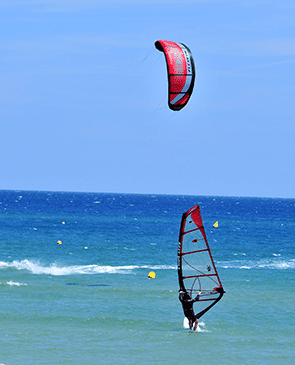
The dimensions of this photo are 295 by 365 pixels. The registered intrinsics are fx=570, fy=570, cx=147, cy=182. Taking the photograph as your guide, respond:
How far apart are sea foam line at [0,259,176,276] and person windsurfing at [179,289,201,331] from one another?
713 inches

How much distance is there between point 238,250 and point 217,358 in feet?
134

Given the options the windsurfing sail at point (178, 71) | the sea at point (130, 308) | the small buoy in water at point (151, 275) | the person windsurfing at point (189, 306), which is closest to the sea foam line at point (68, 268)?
the sea at point (130, 308)

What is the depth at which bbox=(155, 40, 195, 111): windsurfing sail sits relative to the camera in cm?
2222

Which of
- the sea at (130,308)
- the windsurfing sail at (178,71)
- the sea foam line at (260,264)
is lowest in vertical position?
the sea at (130,308)

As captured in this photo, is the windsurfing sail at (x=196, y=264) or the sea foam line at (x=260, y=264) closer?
the windsurfing sail at (x=196, y=264)

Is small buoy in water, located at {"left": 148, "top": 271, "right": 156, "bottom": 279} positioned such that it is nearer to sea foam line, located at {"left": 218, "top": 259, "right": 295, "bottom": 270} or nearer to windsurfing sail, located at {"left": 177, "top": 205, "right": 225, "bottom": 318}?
sea foam line, located at {"left": 218, "top": 259, "right": 295, "bottom": 270}

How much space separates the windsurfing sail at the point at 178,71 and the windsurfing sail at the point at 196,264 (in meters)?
5.13

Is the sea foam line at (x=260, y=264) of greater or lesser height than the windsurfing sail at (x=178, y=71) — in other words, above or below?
below

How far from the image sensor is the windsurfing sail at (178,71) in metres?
22.2

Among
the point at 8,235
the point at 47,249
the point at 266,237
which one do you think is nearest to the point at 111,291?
the point at 47,249

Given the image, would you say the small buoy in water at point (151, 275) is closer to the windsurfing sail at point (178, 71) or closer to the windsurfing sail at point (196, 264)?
the windsurfing sail at point (196, 264)

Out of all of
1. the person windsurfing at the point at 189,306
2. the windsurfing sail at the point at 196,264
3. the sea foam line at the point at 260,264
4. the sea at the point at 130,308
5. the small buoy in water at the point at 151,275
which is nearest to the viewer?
the sea at the point at 130,308

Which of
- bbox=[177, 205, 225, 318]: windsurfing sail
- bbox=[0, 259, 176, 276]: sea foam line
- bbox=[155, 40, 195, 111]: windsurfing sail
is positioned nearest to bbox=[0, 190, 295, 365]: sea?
bbox=[0, 259, 176, 276]: sea foam line

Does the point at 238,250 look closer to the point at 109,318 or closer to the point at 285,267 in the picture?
the point at 285,267
